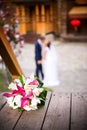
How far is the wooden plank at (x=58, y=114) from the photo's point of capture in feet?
7.89

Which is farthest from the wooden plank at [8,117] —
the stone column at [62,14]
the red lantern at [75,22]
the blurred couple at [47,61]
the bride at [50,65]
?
the stone column at [62,14]

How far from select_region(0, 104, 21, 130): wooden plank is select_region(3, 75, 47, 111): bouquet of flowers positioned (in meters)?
0.06

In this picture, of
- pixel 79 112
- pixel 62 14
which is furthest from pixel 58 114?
pixel 62 14

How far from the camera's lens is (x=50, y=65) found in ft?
29.6

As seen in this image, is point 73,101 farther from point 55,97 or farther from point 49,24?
point 49,24

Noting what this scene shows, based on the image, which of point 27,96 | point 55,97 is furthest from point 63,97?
point 27,96

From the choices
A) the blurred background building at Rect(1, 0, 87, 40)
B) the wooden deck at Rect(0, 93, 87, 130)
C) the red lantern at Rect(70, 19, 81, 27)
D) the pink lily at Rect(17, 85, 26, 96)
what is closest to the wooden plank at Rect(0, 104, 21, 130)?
the wooden deck at Rect(0, 93, 87, 130)

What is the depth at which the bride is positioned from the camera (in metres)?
8.93

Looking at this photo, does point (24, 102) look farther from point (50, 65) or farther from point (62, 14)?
point (62, 14)

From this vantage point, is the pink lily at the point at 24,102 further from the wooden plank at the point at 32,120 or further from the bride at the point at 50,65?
the bride at the point at 50,65

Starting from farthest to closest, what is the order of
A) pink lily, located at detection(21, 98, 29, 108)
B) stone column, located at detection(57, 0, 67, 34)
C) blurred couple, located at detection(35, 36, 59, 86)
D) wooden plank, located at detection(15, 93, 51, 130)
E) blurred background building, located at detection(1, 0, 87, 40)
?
1. stone column, located at detection(57, 0, 67, 34)
2. blurred background building, located at detection(1, 0, 87, 40)
3. blurred couple, located at detection(35, 36, 59, 86)
4. pink lily, located at detection(21, 98, 29, 108)
5. wooden plank, located at detection(15, 93, 51, 130)

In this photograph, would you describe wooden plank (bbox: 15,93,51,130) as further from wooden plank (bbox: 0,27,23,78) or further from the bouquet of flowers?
wooden plank (bbox: 0,27,23,78)

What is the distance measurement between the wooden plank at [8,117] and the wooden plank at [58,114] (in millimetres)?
280

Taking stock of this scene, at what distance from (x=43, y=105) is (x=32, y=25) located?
60.5 feet
